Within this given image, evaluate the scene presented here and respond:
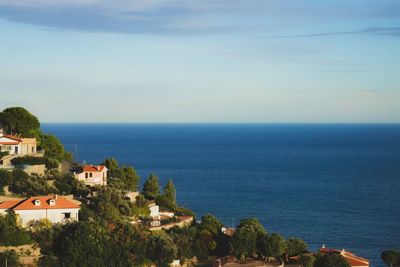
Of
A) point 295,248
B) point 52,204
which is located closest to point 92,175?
point 52,204

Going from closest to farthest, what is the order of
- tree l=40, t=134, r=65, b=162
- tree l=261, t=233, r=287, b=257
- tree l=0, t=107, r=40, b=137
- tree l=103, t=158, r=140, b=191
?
tree l=261, t=233, r=287, b=257, tree l=103, t=158, r=140, b=191, tree l=40, t=134, r=65, b=162, tree l=0, t=107, r=40, b=137

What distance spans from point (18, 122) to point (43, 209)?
65.1ft

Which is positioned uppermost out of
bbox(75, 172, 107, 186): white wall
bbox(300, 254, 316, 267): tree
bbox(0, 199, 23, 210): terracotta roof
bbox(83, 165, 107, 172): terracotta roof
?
bbox(83, 165, 107, 172): terracotta roof

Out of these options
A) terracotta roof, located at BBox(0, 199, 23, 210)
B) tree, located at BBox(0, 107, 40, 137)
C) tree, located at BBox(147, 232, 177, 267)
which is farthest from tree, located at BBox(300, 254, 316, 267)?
tree, located at BBox(0, 107, 40, 137)

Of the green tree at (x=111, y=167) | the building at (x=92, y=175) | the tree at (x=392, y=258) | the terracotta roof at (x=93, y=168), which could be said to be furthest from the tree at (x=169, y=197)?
the tree at (x=392, y=258)

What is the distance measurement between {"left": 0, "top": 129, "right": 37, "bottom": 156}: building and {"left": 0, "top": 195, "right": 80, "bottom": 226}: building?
1197 cm

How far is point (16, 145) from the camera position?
2003 inches

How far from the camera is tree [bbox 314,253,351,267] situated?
38.5 m

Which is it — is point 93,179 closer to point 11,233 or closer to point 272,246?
point 11,233

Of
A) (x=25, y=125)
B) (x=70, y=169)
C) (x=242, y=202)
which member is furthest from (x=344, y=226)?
(x=25, y=125)

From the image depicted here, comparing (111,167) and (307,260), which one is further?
(111,167)

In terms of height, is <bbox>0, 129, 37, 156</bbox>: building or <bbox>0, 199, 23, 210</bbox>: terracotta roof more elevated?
<bbox>0, 129, 37, 156</bbox>: building

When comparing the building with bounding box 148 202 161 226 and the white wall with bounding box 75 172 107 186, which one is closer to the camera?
the building with bounding box 148 202 161 226

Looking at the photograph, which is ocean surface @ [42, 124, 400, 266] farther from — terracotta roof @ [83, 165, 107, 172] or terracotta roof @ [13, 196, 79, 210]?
terracotta roof @ [13, 196, 79, 210]
